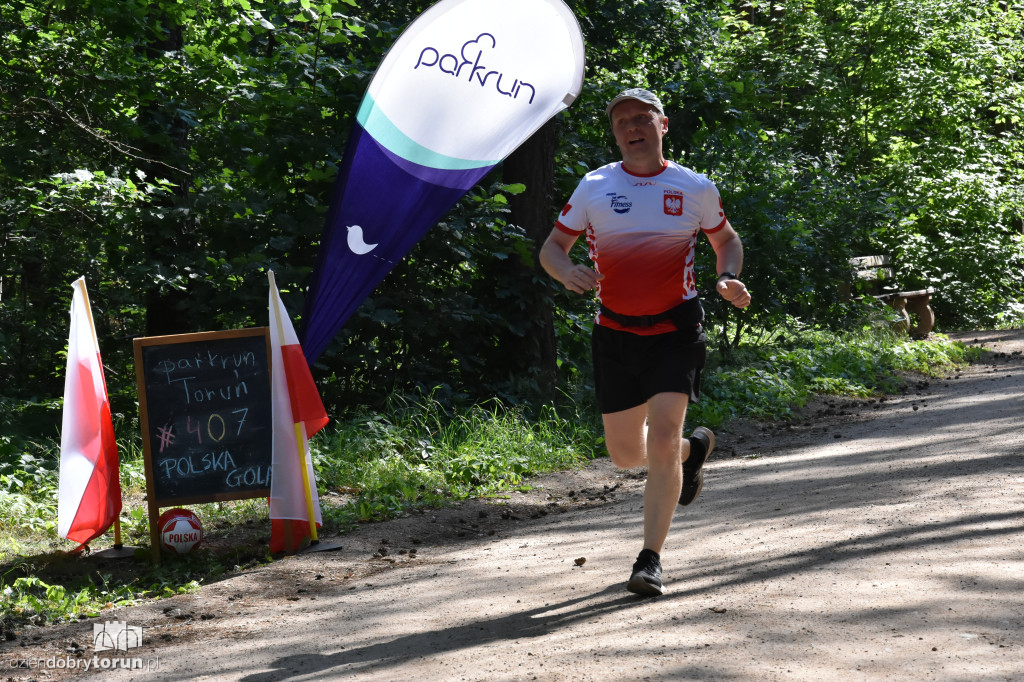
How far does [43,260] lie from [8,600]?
244 inches

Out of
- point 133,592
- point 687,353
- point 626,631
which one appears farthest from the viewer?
point 133,592

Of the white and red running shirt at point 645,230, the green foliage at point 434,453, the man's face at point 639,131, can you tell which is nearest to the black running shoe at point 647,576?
the white and red running shirt at point 645,230

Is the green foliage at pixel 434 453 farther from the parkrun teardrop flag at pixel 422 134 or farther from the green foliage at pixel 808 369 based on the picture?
the green foliage at pixel 808 369

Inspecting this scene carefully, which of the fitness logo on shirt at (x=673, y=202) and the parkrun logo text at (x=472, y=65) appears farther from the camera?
the parkrun logo text at (x=472, y=65)

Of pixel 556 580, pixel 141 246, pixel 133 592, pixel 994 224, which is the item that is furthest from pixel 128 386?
pixel 994 224

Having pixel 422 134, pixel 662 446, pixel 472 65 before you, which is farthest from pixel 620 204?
pixel 472 65

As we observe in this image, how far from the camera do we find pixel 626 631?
396cm

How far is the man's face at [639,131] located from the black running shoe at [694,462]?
1367mm

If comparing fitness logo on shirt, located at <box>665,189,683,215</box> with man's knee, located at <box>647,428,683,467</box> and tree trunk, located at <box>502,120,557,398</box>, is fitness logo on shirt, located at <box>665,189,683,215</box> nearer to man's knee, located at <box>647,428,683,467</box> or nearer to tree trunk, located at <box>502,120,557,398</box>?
man's knee, located at <box>647,428,683,467</box>

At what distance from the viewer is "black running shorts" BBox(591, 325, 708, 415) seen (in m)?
4.49

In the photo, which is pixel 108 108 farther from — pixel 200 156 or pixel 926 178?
pixel 926 178

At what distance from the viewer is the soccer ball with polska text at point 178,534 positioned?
5836mm

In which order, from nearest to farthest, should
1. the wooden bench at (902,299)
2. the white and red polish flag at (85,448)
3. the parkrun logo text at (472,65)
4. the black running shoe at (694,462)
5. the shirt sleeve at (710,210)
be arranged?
1. the shirt sleeve at (710,210)
2. the black running shoe at (694,462)
3. the white and red polish flag at (85,448)
4. the parkrun logo text at (472,65)
5. the wooden bench at (902,299)

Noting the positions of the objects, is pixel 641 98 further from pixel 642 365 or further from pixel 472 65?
pixel 472 65
